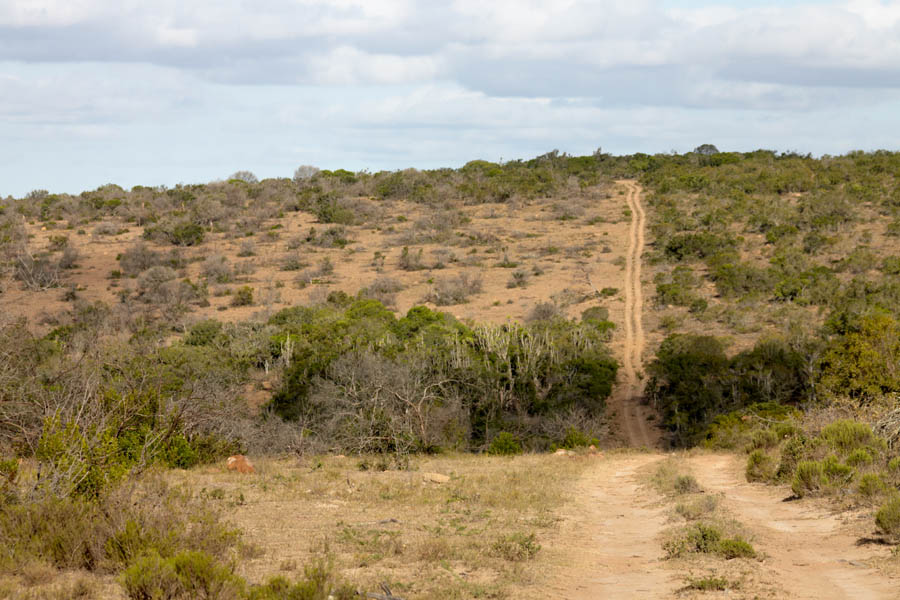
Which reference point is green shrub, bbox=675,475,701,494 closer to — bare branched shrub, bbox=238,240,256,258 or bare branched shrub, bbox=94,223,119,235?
bare branched shrub, bbox=238,240,256,258

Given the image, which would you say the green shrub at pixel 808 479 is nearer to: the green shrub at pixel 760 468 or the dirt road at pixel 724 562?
the dirt road at pixel 724 562

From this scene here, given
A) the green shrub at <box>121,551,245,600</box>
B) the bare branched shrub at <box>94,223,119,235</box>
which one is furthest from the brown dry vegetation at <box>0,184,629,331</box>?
the green shrub at <box>121,551,245,600</box>

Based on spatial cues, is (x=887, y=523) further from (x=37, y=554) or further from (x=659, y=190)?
(x=659, y=190)

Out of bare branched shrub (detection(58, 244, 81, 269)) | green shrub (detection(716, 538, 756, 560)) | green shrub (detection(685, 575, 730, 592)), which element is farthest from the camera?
bare branched shrub (detection(58, 244, 81, 269))

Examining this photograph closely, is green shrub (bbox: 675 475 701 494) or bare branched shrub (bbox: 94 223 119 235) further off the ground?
bare branched shrub (bbox: 94 223 119 235)

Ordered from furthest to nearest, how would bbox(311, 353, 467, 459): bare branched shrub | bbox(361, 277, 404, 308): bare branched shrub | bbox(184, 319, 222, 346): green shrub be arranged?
bbox(361, 277, 404, 308): bare branched shrub, bbox(184, 319, 222, 346): green shrub, bbox(311, 353, 467, 459): bare branched shrub

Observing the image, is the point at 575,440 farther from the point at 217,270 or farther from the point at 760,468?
the point at 217,270

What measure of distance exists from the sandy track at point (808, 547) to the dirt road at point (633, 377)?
36.0 ft

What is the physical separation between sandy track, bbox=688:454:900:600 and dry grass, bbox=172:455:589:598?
245cm

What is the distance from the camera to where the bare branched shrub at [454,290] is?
119 feet

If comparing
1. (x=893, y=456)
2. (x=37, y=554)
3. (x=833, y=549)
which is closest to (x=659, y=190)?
(x=893, y=456)

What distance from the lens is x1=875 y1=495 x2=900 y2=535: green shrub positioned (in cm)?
866

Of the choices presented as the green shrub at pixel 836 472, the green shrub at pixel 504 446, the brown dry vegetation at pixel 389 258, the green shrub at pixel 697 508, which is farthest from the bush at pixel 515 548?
the brown dry vegetation at pixel 389 258

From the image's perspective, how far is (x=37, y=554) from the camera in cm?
687
